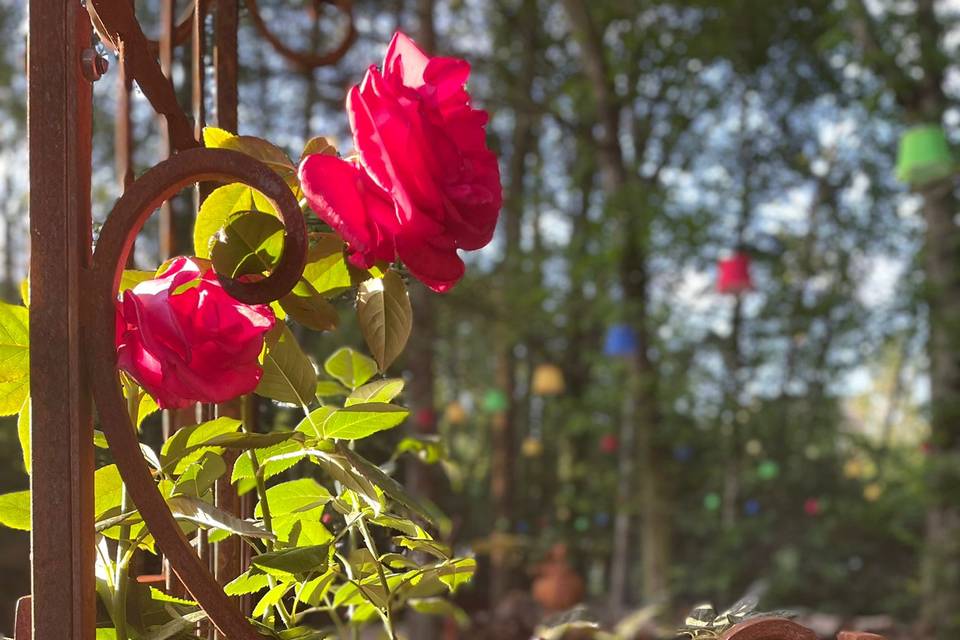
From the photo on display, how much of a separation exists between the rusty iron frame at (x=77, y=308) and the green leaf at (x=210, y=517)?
15mm

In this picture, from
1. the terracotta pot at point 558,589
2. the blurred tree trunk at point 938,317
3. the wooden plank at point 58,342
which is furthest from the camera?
the terracotta pot at point 558,589

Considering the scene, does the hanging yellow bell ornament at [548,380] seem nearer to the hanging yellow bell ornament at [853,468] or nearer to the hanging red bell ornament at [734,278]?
the hanging red bell ornament at [734,278]

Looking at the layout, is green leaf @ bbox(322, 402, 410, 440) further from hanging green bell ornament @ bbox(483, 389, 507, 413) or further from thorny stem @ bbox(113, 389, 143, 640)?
hanging green bell ornament @ bbox(483, 389, 507, 413)

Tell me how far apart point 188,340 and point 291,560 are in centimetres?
9

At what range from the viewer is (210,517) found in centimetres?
34

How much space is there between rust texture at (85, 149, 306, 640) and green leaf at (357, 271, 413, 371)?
6 cm

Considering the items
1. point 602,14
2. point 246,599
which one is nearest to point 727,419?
point 602,14

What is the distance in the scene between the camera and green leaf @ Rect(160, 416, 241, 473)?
1.26 ft

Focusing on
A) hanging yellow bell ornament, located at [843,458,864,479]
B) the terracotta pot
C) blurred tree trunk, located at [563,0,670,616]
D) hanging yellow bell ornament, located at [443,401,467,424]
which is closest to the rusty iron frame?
blurred tree trunk, located at [563,0,670,616]

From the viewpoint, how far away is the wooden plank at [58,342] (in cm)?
32

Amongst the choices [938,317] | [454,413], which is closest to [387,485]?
[938,317]

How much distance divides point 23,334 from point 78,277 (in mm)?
53

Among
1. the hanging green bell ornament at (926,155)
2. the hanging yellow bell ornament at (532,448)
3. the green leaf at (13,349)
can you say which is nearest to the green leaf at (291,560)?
the green leaf at (13,349)

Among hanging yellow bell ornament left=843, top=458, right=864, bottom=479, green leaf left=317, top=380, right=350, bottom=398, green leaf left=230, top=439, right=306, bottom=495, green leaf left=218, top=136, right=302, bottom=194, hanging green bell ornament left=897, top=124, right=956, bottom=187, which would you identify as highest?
hanging green bell ornament left=897, top=124, right=956, bottom=187
